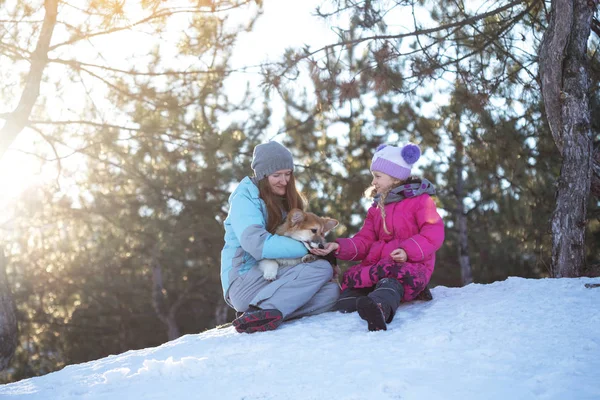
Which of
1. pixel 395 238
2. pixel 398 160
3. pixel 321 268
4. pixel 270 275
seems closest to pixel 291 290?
pixel 270 275

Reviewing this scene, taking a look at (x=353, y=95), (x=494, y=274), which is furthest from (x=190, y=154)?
(x=494, y=274)

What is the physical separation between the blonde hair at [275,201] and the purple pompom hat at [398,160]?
0.62 meters

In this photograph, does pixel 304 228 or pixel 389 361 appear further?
pixel 304 228

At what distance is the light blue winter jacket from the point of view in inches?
151

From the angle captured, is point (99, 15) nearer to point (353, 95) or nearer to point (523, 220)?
point (353, 95)

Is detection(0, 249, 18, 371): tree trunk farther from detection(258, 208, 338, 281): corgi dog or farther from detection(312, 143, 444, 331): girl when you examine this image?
detection(312, 143, 444, 331): girl

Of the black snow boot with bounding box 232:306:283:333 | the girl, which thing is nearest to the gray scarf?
the girl

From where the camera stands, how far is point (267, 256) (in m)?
3.84

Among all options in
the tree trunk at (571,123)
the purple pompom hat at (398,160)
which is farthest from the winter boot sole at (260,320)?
the tree trunk at (571,123)

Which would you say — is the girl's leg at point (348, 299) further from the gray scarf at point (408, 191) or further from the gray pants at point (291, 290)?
the gray scarf at point (408, 191)

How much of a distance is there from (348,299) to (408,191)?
0.83 m

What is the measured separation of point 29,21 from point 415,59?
188 inches

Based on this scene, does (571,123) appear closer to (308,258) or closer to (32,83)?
(308,258)

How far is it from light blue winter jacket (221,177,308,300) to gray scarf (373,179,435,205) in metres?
0.72
